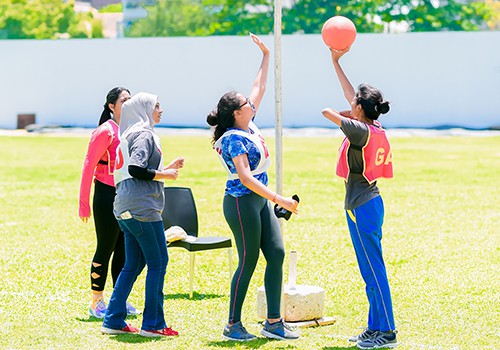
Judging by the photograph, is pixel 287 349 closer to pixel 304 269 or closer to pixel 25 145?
pixel 304 269

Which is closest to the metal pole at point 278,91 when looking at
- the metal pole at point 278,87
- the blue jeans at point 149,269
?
the metal pole at point 278,87

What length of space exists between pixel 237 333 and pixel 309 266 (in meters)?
3.28

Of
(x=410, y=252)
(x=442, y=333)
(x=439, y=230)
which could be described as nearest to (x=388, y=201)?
(x=439, y=230)

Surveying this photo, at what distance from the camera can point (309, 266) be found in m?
9.90

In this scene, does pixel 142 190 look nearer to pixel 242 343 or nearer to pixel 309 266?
pixel 242 343

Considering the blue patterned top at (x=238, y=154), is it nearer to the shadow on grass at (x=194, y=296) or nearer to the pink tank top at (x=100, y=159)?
the pink tank top at (x=100, y=159)

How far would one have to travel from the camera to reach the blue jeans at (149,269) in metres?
6.66

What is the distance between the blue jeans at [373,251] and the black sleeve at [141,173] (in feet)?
4.40

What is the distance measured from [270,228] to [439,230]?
6.35m

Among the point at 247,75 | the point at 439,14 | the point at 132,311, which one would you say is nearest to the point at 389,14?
the point at 439,14

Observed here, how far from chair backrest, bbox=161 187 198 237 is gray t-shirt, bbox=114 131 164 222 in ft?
6.91

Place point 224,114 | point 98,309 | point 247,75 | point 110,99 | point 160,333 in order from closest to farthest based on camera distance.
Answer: point 224,114 → point 160,333 → point 110,99 → point 98,309 → point 247,75

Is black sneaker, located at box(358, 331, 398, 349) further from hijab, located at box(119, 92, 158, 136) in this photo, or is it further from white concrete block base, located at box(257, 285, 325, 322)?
hijab, located at box(119, 92, 158, 136)

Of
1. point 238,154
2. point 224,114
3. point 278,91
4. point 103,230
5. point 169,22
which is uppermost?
point 169,22
